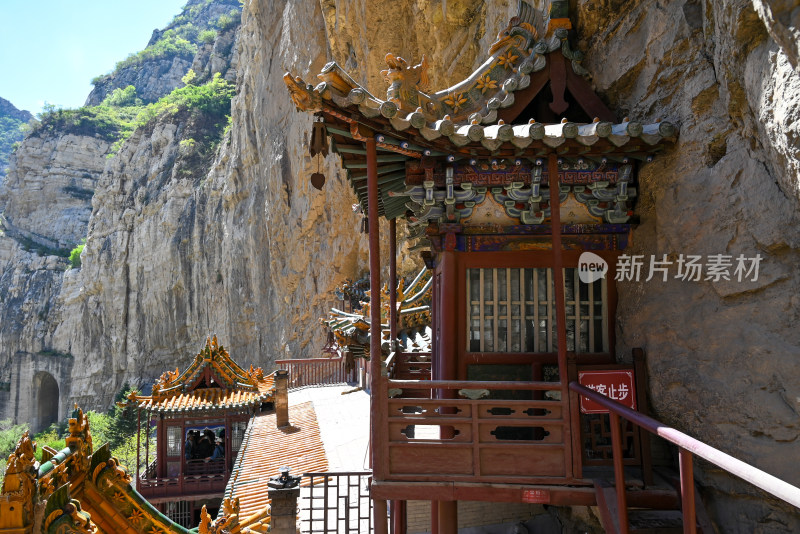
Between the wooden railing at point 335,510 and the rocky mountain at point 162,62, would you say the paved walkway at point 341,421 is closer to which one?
A: the wooden railing at point 335,510

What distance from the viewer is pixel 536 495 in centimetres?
392

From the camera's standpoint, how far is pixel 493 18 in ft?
31.1

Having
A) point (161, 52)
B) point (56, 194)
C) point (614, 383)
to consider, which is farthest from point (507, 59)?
point (161, 52)

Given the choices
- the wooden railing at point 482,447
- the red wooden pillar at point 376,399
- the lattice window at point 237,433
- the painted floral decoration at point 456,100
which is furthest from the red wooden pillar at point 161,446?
the painted floral decoration at point 456,100

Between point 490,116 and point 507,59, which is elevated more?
point 507,59

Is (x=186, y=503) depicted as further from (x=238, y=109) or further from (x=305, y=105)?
(x=238, y=109)

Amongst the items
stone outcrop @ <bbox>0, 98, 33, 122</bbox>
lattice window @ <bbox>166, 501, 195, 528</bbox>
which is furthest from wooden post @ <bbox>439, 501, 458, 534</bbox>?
stone outcrop @ <bbox>0, 98, 33, 122</bbox>

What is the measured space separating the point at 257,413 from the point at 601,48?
38.7 ft

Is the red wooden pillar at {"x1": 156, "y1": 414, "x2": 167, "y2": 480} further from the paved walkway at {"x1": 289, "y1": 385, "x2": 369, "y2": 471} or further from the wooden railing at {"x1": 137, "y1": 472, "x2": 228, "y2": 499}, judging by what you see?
the paved walkway at {"x1": 289, "y1": 385, "x2": 369, "y2": 471}

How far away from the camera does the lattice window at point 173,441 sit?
1384 cm

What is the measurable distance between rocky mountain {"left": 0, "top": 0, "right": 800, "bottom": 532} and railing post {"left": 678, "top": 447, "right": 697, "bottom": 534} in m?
1.09

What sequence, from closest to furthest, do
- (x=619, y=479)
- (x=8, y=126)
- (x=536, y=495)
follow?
(x=619, y=479) → (x=536, y=495) → (x=8, y=126)

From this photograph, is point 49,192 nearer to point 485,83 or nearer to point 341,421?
point 341,421

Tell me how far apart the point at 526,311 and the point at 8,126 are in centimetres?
11504
